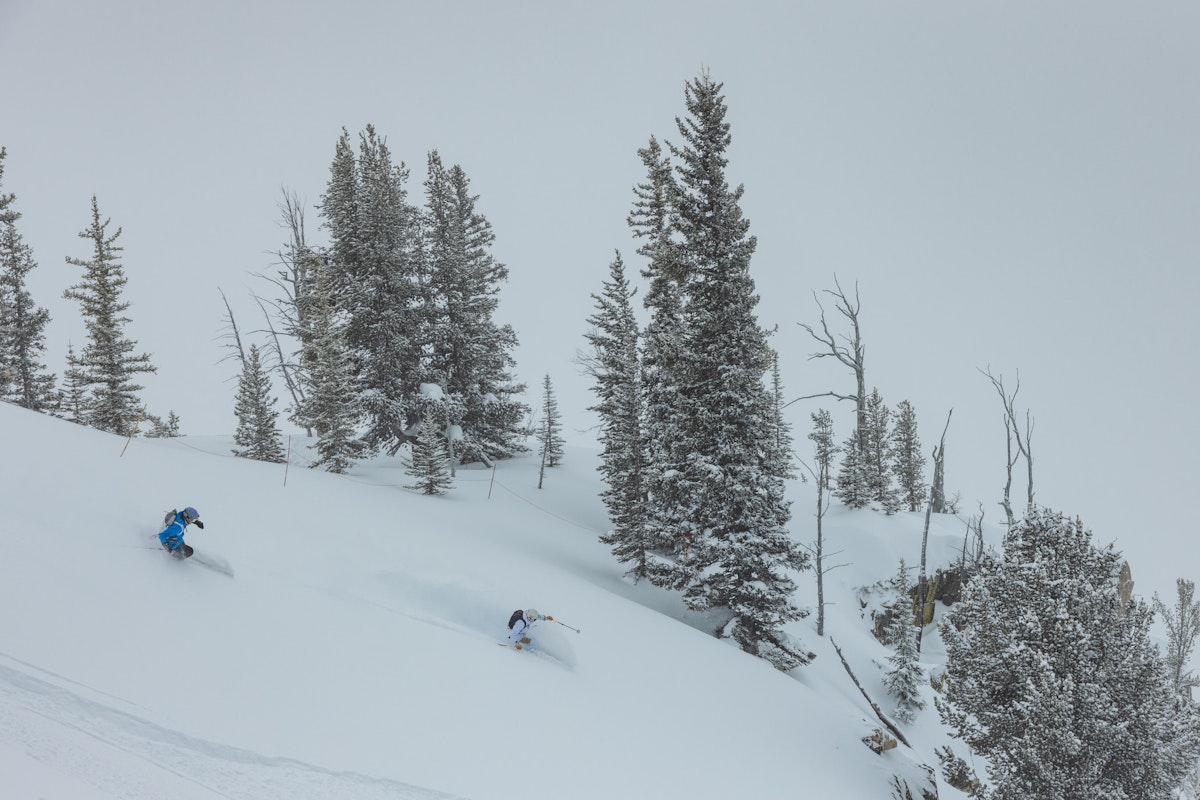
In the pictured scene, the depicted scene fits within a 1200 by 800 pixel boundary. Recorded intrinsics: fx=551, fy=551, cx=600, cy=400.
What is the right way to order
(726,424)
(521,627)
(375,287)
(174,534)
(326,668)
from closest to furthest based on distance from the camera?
(326,668) < (174,534) < (521,627) < (726,424) < (375,287)

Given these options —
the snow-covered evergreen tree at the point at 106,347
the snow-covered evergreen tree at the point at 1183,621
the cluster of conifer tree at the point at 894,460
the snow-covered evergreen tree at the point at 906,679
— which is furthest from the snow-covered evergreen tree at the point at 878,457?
the snow-covered evergreen tree at the point at 106,347

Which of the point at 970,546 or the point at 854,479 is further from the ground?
the point at 854,479

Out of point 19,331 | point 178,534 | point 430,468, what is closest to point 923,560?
point 430,468

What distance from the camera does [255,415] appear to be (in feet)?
71.7

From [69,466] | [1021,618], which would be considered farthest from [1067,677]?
[69,466]

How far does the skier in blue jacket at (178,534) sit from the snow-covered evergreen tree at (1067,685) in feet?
42.1

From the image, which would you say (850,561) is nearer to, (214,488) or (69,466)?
(214,488)

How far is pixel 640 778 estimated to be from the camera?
7.89 metres

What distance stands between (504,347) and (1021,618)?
24.1 metres

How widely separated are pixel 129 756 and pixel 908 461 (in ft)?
163

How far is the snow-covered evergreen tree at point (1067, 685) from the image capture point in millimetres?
8664

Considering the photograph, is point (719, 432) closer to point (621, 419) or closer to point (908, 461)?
point (621, 419)

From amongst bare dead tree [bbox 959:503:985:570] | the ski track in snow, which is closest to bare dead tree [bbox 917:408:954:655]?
bare dead tree [bbox 959:503:985:570]

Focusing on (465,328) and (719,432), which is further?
(465,328)
